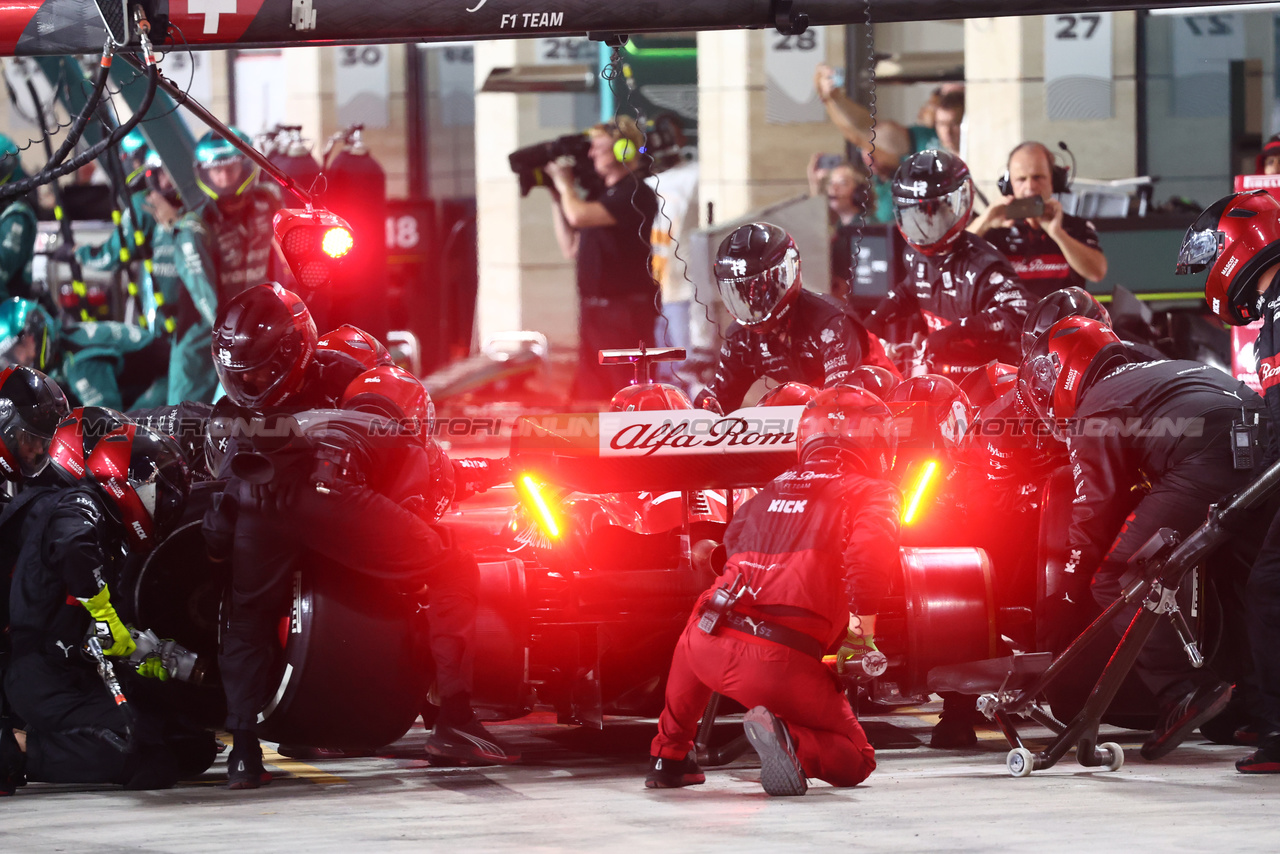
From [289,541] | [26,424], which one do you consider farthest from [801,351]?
[26,424]

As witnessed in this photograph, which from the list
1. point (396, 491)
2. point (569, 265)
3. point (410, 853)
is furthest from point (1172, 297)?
point (410, 853)

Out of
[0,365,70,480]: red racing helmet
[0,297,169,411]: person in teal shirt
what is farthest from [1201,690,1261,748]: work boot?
[0,297,169,411]: person in teal shirt

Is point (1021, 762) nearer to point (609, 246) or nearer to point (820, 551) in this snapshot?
point (820, 551)

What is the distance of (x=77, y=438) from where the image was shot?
225 inches

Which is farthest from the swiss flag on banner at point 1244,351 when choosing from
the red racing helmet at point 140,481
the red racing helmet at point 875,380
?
the red racing helmet at point 140,481

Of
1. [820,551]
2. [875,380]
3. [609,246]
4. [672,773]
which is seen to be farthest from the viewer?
[609,246]

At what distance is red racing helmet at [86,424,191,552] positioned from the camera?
5.68m

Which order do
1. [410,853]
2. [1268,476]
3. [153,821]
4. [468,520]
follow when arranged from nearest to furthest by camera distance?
[410,853] → [153,821] → [1268,476] → [468,520]

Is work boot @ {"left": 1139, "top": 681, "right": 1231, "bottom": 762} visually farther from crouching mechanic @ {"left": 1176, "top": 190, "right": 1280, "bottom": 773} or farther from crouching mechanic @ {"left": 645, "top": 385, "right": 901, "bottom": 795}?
crouching mechanic @ {"left": 645, "top": 385, "right": 901, "bottom": 795}

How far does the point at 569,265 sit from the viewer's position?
14781mm

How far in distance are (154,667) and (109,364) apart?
6.46m

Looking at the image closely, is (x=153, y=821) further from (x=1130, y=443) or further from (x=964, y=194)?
(x=964, y=194)

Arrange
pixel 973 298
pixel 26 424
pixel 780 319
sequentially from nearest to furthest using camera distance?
pixel 26 424 → pixel 780 319 → pixel 973 298

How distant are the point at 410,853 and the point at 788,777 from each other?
1.24m
